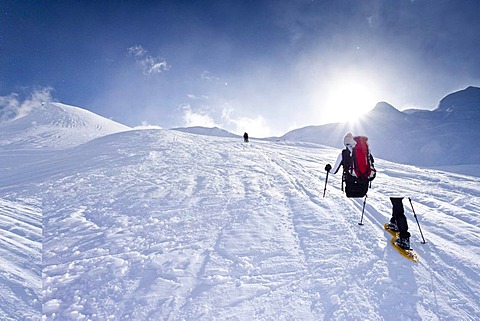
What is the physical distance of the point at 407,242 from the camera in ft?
16.8

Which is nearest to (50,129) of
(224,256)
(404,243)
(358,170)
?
(224,256)

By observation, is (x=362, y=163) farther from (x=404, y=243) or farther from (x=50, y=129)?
(x=50, y=129)

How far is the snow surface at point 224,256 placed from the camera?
142 inches

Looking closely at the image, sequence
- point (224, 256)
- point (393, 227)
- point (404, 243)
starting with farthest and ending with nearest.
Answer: point (393, 227), point (404, 243), point (224, 256)

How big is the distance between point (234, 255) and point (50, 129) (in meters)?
35.1

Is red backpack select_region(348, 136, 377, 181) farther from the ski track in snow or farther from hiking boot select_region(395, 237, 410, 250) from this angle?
hiking boot select_region(395, 237, 410, 250)

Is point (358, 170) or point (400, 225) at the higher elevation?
point (358, 170)

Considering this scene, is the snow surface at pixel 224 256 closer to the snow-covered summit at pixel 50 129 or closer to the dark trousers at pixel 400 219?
the dark trousers at pixel 400 219

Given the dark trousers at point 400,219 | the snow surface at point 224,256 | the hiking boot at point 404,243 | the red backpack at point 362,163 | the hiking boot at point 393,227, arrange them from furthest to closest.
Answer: the red backpack at point 362,163 → the hiking boot at point 393,227 → the dark trousers at point 400,219 → the hiking boot at point 404,243 → the snow surface at point 224,256

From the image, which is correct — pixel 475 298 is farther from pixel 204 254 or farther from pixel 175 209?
pixel 175 209

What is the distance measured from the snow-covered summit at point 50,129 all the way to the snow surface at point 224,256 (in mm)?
18729

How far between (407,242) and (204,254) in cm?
406

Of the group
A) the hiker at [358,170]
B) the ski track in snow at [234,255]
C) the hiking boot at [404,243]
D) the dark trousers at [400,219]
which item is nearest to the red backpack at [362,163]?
the hiker at [358,170]

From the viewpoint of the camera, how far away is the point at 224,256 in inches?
190
